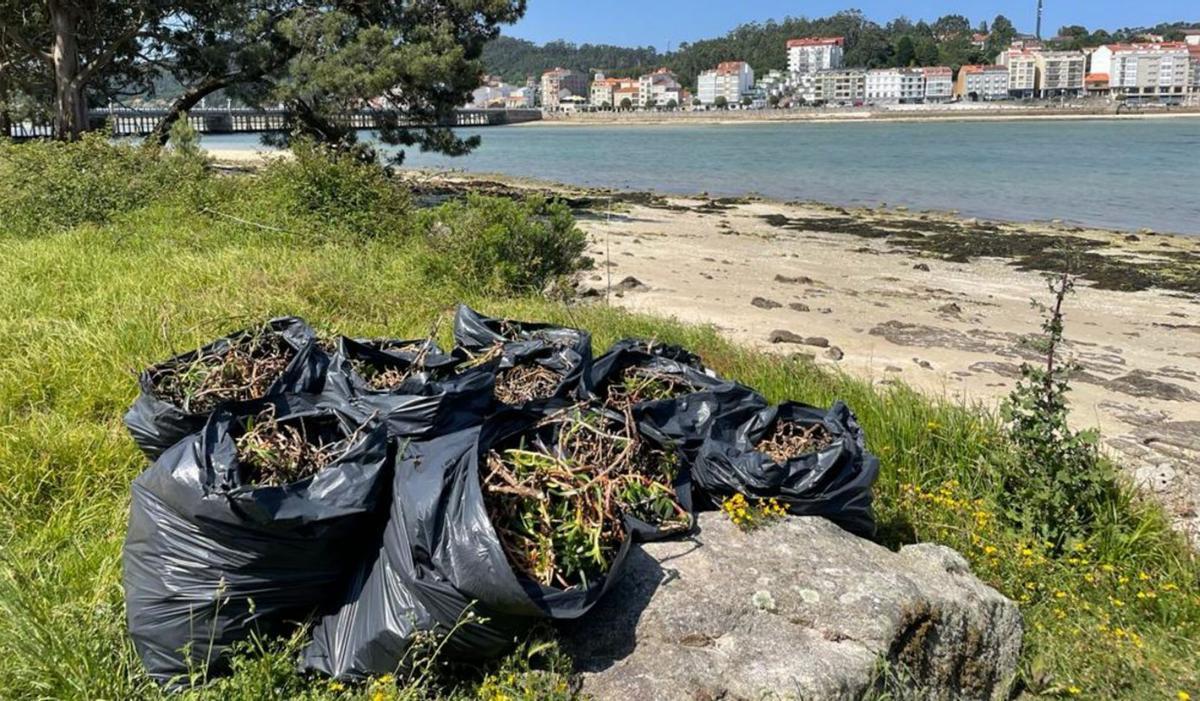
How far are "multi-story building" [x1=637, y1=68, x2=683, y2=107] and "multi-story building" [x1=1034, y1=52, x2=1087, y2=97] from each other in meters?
55.1

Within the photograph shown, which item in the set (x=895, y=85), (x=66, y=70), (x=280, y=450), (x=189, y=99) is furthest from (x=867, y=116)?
(x=280, y=450)

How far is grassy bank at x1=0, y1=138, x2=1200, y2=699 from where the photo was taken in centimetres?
255

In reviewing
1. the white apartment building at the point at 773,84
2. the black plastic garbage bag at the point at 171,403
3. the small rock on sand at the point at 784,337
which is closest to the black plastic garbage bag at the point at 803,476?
the black plastic garbage bag at the point at 171,403

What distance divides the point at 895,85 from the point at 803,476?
14638 centimetres

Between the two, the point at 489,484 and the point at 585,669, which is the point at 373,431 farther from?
the point at 585,669

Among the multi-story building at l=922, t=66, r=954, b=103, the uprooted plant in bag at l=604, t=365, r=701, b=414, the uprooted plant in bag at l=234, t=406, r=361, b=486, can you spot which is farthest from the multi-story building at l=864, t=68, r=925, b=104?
the uprooted plant in bag at l=234, t=406, r=361, b=486

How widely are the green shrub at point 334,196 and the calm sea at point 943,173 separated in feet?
52.9

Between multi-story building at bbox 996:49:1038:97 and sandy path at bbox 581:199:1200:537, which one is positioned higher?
multi-story building at bbox 996:49:1038:97

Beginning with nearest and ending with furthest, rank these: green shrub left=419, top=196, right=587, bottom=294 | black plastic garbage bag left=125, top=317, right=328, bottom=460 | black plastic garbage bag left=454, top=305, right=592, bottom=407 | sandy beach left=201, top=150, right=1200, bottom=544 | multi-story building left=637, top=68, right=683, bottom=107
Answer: black plastic garbage bag left=125, top=317, right=328, bottom=460, black plastic garbage bag left=454, top=305, right=592, bottom=407, sandy beach left=201, top=150, right=1200, bottom=544, green shrub left=419, top=196, right=587, bottom=294, multi-story building left=637, top=68, right=683, bottom=107

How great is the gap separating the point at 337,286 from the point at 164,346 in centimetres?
187

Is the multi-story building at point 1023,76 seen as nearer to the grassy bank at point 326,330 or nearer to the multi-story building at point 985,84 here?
the multi-story building at point 985,84

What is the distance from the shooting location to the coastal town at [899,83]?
395 ft

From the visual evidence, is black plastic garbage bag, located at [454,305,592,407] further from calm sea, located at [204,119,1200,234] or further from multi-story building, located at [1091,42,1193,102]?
multi-story building, located at [1091,42,1193,102]

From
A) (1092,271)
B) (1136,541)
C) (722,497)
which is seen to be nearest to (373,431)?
(722,497)
